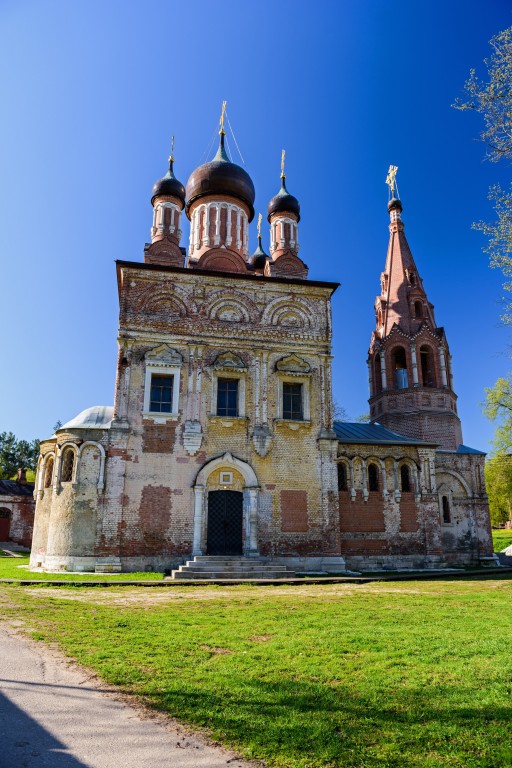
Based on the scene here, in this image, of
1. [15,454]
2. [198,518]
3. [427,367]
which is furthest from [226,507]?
[15,454]

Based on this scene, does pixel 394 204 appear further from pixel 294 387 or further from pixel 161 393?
pixel 161 393

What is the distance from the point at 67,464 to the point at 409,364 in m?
15.7

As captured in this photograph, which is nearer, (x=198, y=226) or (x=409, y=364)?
(x=198, y=226)

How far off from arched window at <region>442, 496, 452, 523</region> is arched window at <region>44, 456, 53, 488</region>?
1515 centimetres

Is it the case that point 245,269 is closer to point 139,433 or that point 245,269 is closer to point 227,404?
point 227,404

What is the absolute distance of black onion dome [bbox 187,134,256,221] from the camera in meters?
22.5

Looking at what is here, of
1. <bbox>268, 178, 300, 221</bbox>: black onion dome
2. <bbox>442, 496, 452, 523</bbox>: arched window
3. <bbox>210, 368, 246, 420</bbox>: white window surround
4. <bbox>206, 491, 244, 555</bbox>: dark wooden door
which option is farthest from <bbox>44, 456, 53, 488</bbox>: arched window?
<bbox>442, 496, 452, 523</bbox>: arched window

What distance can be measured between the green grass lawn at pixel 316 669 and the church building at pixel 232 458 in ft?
20.4

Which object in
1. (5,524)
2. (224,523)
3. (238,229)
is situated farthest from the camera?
(5,524)

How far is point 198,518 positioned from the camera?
1652 centimetres

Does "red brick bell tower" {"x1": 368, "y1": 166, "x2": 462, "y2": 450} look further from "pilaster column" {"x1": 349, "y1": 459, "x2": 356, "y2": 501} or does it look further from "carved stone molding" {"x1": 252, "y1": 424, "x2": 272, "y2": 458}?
"carved stone molding" {"x1": 252, "y1": 424, "x2": 272, "y2": 458}

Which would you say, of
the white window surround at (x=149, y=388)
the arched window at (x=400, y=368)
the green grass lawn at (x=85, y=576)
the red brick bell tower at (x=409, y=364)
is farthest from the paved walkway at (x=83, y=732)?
the arched window at (x=400, y=368)

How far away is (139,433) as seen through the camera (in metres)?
17.0

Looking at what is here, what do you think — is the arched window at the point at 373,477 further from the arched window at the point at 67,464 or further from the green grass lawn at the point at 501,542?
the green grass lawn at the point at 501,542
